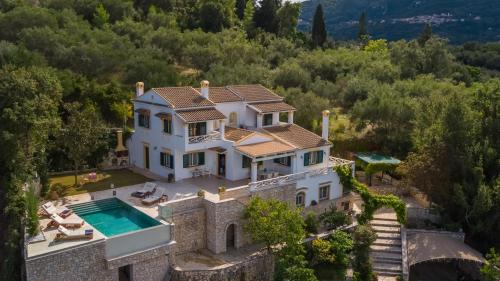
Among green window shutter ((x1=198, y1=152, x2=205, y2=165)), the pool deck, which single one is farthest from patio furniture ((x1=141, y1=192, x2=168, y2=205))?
green window shutter ((x1=198, y1=152, x2=205, y2=165))

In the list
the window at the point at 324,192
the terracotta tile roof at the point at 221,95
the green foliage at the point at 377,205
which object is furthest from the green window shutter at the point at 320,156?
the terracotta tile roof at the point at 221,95

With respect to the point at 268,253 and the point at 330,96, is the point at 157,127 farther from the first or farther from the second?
the point at 330,96

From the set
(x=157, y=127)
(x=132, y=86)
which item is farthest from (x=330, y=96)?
(x=157, y=127)

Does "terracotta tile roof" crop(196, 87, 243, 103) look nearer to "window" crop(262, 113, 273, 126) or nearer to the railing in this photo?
"window" crop(262, 113, 273, 126)

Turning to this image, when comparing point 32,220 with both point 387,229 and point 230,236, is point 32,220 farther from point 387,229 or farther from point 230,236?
point 387,229

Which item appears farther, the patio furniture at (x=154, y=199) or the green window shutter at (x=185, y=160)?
the green window shutter at (x=185, y=160)

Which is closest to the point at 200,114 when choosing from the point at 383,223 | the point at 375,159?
the point at 383,223

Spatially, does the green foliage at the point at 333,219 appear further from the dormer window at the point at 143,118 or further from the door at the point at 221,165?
the dormer window at the point at 143,118
